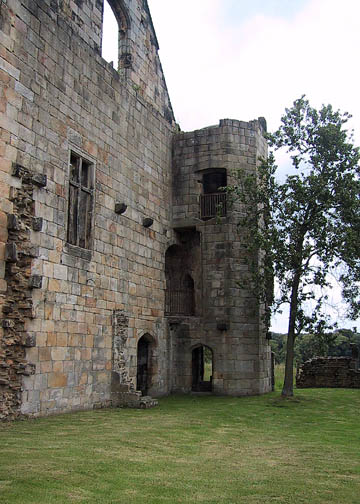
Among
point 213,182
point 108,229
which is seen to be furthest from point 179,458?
point 213,182

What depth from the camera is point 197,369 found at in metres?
19.0

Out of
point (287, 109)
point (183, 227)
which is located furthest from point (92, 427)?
point (287, 109)

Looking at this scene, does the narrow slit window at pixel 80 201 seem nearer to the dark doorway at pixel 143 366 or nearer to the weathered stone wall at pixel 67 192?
the weathered stone wall at pixel 67 192

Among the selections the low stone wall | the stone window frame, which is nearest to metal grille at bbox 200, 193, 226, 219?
the stone window frame

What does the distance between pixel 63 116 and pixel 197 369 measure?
33.6 ft

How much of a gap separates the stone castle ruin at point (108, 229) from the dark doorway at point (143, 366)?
41 mm

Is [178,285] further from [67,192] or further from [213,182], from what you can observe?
[67,192]

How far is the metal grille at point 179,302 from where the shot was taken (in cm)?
1798

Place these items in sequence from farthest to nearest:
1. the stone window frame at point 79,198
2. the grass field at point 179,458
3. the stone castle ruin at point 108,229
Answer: the stone window frame at point 79,198 < the stone castle ruin at point 108,229 < the grass field at point 179,458

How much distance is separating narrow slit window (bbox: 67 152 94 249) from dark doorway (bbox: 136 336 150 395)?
4.56 m

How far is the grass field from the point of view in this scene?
5418 mm

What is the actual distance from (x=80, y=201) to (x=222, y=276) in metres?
6.11

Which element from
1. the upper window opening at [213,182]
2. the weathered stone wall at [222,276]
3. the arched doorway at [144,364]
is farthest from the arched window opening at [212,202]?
the arched doorway at [144,364]

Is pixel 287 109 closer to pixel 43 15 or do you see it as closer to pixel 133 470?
pixel 43 15
